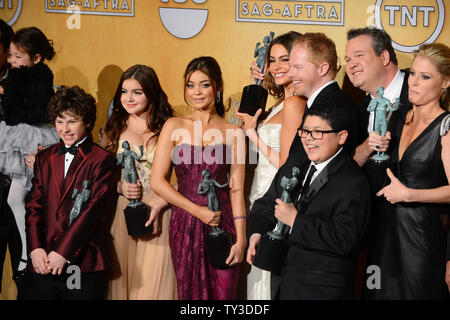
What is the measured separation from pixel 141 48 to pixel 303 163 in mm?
1934

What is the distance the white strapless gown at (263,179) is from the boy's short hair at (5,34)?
1841mm

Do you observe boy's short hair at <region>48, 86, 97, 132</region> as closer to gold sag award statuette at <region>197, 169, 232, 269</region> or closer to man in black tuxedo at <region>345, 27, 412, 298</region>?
gold sag award statuette at <region>197, 169, 232, 269</region>

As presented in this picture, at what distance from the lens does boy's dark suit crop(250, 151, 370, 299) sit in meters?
3.14

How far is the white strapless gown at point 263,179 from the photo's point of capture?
4098 millimetres

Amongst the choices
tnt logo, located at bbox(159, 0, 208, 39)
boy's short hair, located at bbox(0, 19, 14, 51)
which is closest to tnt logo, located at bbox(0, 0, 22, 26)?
boy's short hair, located at bbox(0, 19, 14, 51)

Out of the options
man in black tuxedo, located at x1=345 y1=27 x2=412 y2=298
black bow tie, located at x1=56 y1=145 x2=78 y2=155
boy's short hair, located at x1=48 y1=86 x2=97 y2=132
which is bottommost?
black bow tie, located at x1=56 y1=145 x2=78 y2=155

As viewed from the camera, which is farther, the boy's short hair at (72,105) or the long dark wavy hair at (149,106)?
the long dark wavy hair at (149,106)

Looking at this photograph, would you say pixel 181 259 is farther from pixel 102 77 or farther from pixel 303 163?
pixel 102 77

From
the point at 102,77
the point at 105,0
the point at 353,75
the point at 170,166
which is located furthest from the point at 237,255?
the point at 105,0

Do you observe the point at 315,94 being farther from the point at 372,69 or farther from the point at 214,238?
the point at 214,238

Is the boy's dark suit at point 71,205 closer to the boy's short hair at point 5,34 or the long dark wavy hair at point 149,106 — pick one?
the long dark wavy hair at point 149,106

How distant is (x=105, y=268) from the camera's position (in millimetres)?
3895

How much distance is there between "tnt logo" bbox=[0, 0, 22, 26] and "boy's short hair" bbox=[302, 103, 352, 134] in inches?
99.7

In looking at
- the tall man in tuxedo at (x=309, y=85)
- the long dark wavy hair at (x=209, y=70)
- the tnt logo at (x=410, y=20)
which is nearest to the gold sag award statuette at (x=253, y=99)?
the long dark wavy hair at (x=209, y=70)
